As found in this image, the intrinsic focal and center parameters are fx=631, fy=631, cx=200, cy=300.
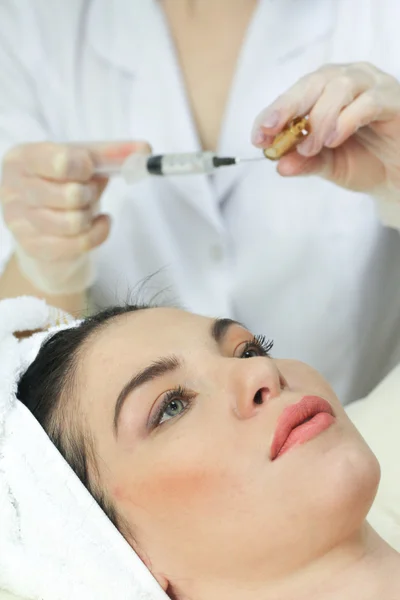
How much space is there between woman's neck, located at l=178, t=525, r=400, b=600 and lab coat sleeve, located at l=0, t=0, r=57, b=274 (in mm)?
756

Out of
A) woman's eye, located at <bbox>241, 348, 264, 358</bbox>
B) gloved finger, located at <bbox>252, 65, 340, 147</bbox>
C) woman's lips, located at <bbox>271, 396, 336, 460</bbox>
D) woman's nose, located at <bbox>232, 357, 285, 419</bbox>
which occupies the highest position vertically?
gloved finger, located at <bbox>252, 65, 340, 147</bbox>

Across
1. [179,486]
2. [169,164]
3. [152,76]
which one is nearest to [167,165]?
[169,164]

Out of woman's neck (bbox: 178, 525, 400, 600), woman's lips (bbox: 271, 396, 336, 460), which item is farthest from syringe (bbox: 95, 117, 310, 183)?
woman's neck (bbox: 178, 525, 400, 600)

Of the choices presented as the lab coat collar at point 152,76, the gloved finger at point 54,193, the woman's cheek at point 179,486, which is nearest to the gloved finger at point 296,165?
the lab coat collar at point 152,76

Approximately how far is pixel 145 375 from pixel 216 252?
508 millimetres

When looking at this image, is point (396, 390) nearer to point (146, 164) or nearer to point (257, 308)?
point (257, 308)

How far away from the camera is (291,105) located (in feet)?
2.66

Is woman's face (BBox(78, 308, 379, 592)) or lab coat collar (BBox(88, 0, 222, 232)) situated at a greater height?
lab coat collar (BBox(88, 0, 222, 232))

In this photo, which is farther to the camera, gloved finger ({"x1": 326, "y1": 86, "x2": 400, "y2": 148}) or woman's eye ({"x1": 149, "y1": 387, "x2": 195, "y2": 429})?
gloved finger ({"x1": 326, "y1": 86, "x2": 400, "y2": 148})

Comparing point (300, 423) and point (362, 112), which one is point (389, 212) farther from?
point (300, 423)

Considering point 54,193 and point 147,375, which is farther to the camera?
point 54,193

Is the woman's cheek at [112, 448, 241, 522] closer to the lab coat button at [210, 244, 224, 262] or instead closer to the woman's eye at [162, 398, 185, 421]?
the woman's eye at [162, 398, 185, 421]

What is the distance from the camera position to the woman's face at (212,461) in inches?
22.9

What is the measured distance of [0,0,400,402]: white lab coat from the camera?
1.04 metres
